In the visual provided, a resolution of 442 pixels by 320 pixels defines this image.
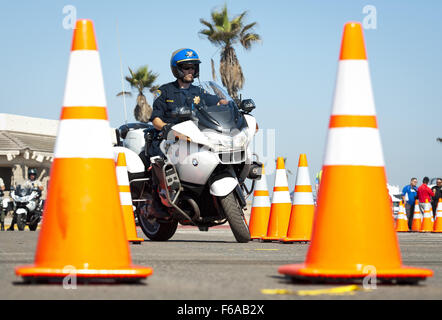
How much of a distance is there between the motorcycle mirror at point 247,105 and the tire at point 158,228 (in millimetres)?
1757

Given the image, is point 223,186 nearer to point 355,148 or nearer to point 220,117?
point 220,117

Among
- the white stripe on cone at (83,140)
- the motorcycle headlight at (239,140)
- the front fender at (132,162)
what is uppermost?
the motorcycle headlight at (239,140)

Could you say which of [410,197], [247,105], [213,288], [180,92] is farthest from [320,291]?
[410,197]

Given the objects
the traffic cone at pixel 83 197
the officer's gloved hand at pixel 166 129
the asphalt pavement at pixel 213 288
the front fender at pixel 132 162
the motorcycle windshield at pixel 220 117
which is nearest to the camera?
the asphalt pavement at pixel 213 288

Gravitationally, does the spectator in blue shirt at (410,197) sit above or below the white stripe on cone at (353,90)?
below

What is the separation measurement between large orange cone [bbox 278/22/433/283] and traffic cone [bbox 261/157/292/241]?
6.61 metres

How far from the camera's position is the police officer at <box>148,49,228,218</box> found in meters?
10.4

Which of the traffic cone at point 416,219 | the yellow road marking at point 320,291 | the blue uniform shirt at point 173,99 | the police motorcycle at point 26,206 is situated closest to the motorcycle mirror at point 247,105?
the blue uniform shirt at point 173,99

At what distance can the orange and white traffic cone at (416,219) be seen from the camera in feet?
76.5

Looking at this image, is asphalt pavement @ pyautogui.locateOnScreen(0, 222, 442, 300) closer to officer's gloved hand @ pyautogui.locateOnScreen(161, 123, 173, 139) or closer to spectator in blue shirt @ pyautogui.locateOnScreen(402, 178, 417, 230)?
officer's gloved hand @ pyautogui.locateOnScreen(161, 123, 173, 139)

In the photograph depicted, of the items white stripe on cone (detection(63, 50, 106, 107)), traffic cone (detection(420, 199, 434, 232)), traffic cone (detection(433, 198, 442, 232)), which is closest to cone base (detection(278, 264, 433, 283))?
white stripe on cone (detection(63, 50, 106, 107))

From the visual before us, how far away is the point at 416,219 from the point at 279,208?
12901 mm

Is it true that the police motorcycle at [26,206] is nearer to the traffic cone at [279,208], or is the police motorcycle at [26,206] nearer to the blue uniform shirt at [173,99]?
the traffic cone at [279,208]

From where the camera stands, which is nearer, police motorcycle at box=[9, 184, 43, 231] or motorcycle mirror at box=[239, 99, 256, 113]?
motorcycle mirror at box=[239, 99, 256, 113]
